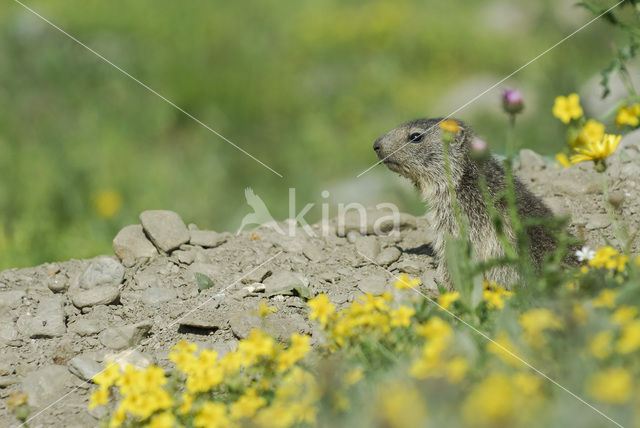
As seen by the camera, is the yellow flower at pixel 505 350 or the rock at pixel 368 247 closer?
the yellow flower at pixel 505 350

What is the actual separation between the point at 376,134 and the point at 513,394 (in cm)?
732

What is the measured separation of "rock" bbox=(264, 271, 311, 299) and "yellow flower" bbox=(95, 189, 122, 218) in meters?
3.29

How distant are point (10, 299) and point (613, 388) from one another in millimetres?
3400

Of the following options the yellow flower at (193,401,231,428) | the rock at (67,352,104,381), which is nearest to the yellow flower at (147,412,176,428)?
the yellow flower at (193,401,231,428)

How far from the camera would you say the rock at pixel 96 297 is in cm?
416

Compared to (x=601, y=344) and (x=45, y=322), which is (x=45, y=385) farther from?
(x=601, y=344)

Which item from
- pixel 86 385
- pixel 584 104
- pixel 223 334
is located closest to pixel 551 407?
pixel 223 334

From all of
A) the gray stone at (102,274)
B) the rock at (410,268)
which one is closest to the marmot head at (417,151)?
the rock at (410,268)

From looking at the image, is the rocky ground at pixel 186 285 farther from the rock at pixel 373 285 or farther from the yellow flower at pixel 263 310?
the yellow flower at pixel 263 310

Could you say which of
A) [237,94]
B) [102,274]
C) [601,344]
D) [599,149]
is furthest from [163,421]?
[237,94]

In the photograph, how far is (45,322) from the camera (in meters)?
4.05

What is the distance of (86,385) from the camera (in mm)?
3643

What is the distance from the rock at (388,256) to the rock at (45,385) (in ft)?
5.98

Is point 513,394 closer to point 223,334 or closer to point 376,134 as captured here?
point 223,334
